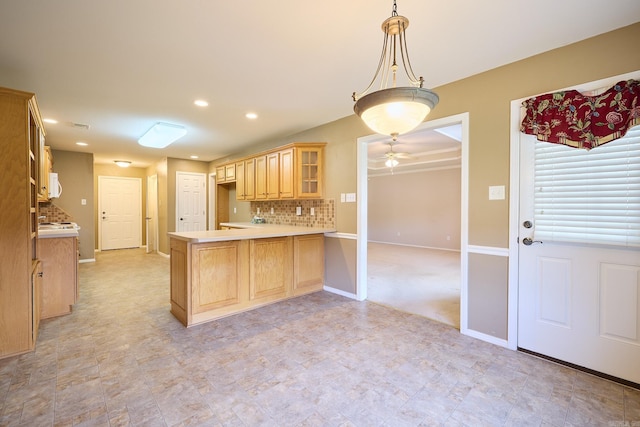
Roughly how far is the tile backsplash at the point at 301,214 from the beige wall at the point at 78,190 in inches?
150

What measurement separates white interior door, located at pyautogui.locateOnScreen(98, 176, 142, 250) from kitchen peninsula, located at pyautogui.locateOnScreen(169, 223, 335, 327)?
20.2ft

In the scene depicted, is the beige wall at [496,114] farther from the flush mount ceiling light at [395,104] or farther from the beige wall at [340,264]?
the beige wall at [340,264]

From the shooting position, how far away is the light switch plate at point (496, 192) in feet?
8.27

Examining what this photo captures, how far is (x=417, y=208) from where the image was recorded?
894cm

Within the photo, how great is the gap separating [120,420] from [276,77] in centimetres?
285

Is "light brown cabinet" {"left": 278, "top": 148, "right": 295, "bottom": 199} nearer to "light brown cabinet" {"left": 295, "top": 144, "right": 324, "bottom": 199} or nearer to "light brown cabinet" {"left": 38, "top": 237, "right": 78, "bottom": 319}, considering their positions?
"light brown cabinet" {"left": 295, "top": 144, "right": 324, "bottom": 199}

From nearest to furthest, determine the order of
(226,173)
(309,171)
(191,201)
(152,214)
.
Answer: (309,171) → (226,173) → (191,201) → (152,214)

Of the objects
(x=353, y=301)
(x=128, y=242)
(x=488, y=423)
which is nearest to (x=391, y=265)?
(x=353, y=301)

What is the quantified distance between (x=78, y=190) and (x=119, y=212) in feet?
6.24

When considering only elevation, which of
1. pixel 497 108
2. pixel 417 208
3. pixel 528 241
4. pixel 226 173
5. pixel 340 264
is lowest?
pixel 340 264

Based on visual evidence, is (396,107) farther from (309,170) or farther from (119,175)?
(119,175)

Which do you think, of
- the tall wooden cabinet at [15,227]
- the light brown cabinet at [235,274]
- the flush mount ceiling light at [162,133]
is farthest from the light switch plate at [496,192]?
the flush mount ceiling light at [162,133]

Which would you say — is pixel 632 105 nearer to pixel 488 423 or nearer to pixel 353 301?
pixel 488 423

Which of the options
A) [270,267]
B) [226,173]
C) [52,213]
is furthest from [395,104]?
[52,213]
